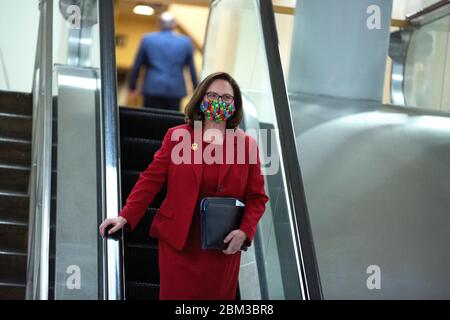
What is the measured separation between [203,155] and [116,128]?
106 cm

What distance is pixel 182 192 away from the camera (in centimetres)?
410

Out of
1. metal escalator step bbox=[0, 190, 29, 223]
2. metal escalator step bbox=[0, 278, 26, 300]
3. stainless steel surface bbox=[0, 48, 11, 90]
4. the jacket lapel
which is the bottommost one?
metal escalator step bbox=[0, 278, 26, 300]

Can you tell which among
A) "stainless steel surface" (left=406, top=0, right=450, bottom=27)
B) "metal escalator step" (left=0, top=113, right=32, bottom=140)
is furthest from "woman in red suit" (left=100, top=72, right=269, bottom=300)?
"stainless steel surface" (left=406, top=0, right=450, bottom=27)

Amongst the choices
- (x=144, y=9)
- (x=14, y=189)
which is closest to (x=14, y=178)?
(x=14, y=189)

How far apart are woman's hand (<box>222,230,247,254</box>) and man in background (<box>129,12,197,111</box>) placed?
5.46 metres

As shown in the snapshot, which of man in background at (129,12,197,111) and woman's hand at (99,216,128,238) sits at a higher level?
man in background at (129,12,197,111)

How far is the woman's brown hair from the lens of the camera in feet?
13.5

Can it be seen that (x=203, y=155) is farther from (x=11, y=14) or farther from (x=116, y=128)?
(x=11, y=14)

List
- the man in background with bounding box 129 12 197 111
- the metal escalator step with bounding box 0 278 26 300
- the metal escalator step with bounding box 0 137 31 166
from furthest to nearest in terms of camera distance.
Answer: the man in background with bounding box 129 12 197 111 < the metal escalator step with bounding box 0 137 31 166 < the metal escalator step with bounding box 0 278 26 300

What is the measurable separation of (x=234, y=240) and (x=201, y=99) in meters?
0.72

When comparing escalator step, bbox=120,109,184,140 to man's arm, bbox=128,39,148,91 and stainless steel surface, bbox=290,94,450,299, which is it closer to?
stainless steel surface, bbox=290,94,450,299

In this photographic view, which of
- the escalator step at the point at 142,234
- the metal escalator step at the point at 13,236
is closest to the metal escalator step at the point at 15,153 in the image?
the metal escalator step at the point at 13,236

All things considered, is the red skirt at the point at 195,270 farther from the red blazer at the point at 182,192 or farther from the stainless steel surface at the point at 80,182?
the stainless steel surface at the point at 80,182
